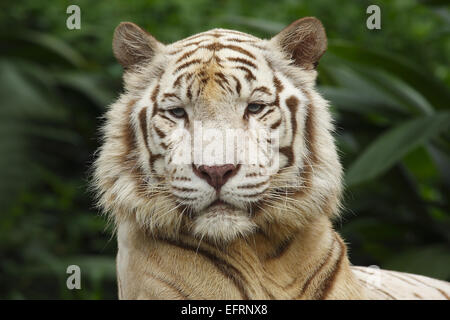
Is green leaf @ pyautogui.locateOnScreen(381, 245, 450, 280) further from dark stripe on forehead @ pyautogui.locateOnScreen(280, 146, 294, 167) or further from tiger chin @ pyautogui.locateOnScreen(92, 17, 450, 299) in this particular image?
dark stripe on forehead @ pyautogui.locateOnScreen(280, 146, 294, 167)

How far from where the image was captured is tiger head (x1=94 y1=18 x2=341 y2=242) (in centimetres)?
185

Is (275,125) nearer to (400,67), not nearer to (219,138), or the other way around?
(219,138)

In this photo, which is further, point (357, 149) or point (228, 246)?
point (357, 149)

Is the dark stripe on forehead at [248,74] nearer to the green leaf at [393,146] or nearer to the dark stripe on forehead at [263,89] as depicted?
the dark stripe on forehead at [263,89]

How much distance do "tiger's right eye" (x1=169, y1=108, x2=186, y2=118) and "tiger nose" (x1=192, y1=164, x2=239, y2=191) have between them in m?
0.19

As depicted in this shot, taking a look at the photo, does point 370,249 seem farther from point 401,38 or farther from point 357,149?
point 401,38

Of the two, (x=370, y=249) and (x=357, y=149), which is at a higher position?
(x=357, y=149)

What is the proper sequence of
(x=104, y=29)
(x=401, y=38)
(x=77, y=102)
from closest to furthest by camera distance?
(x=77, y=102), (x=104, y=29), (x=401, y=38)

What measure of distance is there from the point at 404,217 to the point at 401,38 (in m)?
2.47

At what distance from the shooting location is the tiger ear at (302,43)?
204 centimetres

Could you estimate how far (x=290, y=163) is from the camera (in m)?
1.98

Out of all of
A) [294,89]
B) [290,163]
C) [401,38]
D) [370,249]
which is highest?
[401,38]
